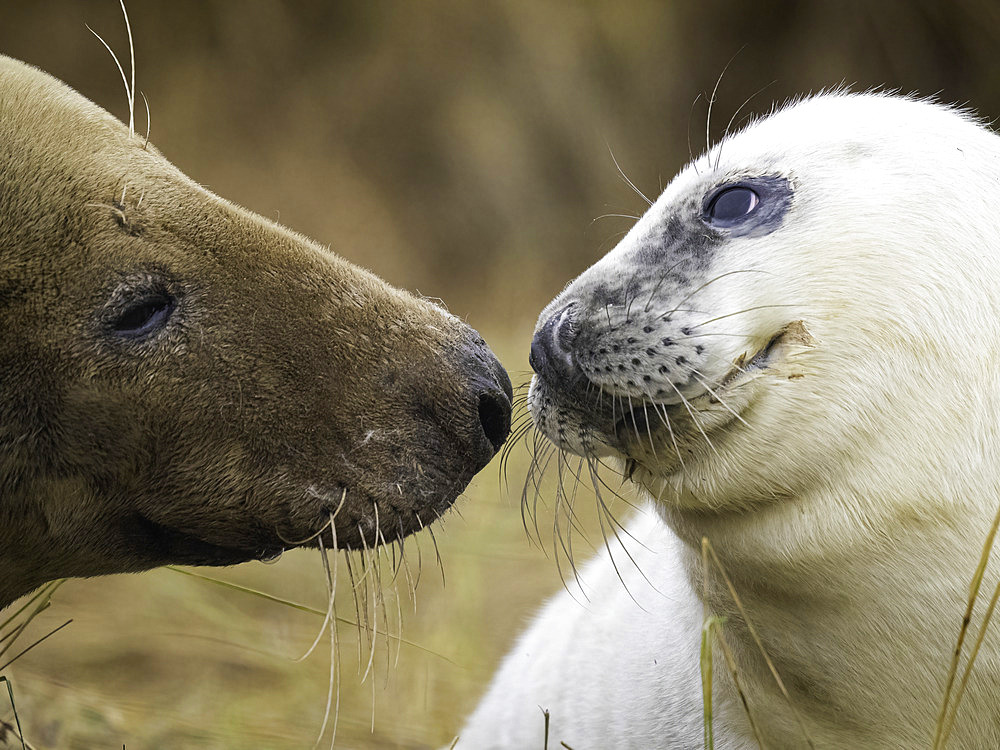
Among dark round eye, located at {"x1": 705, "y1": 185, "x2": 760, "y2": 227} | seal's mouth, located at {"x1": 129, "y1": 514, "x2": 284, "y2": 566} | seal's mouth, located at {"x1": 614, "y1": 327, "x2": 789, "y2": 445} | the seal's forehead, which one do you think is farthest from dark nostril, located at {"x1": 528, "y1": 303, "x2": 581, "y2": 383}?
seal's mouth, located at {"x1": 129, "y1": 514, "x2": 284, "y2": 566}

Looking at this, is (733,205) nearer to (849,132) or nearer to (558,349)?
(849,132)

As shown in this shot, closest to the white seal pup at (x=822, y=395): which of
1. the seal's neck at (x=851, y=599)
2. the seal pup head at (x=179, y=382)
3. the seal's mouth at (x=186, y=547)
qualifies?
the seal's neck at (x=851, y=599)

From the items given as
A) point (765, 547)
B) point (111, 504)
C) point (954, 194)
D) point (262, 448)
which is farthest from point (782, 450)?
point (111, 504)

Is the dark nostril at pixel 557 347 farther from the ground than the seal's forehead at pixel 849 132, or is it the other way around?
the seal's forehead at pixel 849 132

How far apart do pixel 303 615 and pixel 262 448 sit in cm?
256

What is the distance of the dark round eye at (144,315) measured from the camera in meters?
1.61

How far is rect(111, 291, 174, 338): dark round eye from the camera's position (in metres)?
1.61

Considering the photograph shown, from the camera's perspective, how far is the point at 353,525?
66.7 inches

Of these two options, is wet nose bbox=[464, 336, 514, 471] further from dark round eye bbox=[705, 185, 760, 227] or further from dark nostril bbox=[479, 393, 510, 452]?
dark round eye bbox=[705, 185, 760, 227]

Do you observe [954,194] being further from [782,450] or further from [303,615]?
[303,615]

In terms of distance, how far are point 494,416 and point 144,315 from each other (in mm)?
568

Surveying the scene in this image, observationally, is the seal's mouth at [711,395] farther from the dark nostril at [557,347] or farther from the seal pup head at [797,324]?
the dark nostril at [557,347]

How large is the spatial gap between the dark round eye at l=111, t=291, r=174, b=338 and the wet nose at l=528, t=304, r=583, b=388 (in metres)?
0.58

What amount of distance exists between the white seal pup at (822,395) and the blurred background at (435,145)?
199 cm
